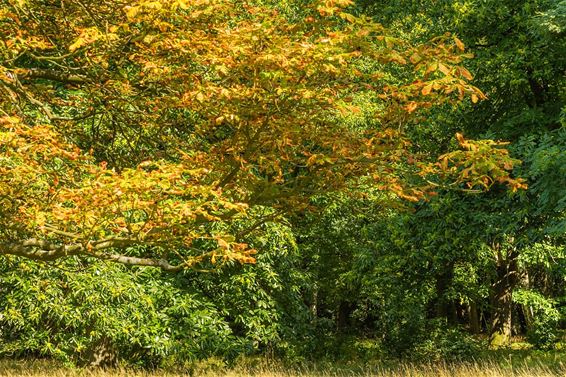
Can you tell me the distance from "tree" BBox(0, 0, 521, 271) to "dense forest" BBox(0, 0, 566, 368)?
0.12ft

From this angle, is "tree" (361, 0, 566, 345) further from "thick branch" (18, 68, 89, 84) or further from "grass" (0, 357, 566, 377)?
"thick branch" (18, 68, 89, 84)

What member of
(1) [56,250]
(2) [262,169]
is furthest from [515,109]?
(1) [56,250]

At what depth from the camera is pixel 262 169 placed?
7824 millimetres

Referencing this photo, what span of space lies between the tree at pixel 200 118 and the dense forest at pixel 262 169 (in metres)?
0.04

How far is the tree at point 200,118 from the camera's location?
5.69m

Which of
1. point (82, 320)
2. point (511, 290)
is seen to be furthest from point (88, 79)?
point (511, 290)

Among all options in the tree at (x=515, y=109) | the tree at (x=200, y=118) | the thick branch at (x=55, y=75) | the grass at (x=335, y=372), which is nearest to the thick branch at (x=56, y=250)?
the tree at (x=200, y=118)

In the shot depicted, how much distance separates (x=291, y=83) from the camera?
19.9 ft

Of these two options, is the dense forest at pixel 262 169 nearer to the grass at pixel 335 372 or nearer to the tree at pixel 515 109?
the tree at pixel 515 109

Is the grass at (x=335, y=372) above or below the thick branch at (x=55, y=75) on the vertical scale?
below

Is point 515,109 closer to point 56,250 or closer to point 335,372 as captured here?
point 335,372

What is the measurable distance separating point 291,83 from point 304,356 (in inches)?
585

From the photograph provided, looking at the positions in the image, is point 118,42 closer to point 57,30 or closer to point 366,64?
point 57,30

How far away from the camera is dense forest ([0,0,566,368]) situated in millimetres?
6027
